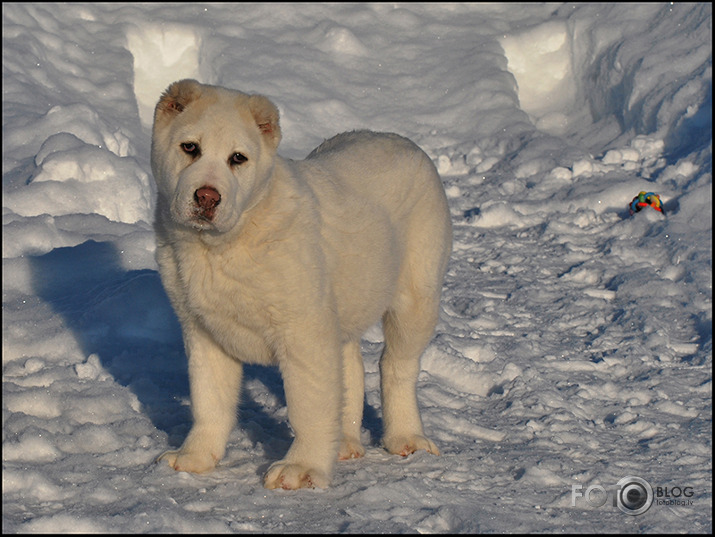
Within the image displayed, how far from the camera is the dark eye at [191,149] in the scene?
3.91 metres

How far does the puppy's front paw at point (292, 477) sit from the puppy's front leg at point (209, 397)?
366mm

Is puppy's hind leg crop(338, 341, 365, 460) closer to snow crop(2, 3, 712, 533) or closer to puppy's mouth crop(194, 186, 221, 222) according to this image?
snow crop(2, 3, 712, 533)

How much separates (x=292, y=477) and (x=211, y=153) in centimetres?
149

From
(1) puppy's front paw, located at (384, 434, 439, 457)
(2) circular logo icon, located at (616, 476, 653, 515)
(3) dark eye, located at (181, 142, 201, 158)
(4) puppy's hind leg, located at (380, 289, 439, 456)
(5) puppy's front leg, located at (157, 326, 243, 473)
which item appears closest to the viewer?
(3) dark eye, located at (181, 142, 201, 158)

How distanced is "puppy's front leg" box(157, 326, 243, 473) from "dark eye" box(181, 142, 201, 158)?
898mm

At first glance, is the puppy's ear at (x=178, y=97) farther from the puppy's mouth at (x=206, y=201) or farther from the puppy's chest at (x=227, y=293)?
the puppy's chest at (x=227, y=293)

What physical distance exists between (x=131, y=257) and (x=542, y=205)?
438 cm

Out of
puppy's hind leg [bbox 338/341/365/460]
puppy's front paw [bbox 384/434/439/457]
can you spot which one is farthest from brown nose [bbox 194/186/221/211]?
puppy's front paw [bbox 384/434/439/457]

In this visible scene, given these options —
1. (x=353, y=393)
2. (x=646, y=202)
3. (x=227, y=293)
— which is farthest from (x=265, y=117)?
(x=646, y=202)

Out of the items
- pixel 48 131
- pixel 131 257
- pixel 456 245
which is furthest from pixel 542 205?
pixel 48 131

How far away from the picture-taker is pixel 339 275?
437 cm

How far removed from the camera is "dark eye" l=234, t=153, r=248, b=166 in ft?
12.9

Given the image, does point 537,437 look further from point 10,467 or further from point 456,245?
point 456,245

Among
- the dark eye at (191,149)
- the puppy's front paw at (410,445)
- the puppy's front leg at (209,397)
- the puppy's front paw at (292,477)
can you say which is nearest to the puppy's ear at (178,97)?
the dark eye at (191,149)
